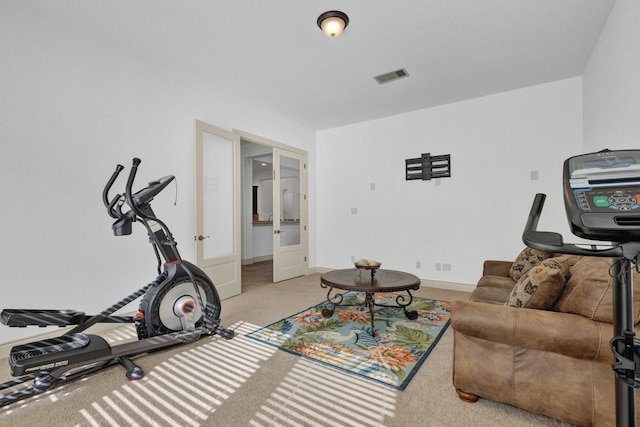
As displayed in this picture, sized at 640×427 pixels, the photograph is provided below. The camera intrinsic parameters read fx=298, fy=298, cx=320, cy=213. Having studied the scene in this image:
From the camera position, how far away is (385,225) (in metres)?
5.03

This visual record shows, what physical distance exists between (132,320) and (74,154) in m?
1.59

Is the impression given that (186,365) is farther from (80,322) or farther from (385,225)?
(385,225)

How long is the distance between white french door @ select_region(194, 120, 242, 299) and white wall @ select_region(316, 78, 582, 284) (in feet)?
6.77

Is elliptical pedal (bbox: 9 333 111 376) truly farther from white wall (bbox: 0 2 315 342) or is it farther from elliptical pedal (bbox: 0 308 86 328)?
white wall (bbox: 0 2 315 342)

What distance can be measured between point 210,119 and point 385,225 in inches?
123

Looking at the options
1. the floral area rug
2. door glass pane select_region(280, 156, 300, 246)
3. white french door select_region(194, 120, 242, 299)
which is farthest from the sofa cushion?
door glass pane select_region(280, 156, 300, 246)

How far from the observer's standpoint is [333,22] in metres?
Answer: 2.54

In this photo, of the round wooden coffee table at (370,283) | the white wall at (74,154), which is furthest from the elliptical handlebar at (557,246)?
the white wall at (74,154)

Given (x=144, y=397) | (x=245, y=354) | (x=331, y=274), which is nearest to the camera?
(x=144, y=397)

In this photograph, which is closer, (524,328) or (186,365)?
(524,328)

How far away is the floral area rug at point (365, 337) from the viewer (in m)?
2.15

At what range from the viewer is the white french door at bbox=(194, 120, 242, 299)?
366 cm

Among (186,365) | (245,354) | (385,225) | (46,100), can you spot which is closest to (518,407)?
(245,354)

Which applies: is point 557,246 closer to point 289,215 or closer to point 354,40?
point 354,40
